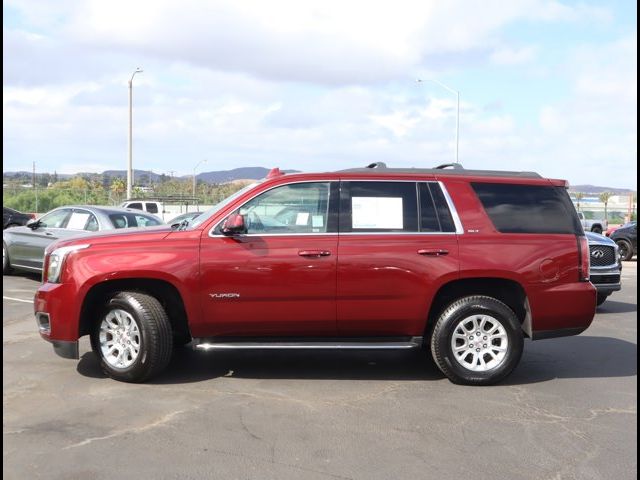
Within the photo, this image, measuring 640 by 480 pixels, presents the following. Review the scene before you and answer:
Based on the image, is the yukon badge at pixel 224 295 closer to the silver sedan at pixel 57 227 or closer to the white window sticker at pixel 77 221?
the silver sedan at pixel 57 227

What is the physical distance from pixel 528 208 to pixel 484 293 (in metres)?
0.90

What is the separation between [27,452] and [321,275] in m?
2.66

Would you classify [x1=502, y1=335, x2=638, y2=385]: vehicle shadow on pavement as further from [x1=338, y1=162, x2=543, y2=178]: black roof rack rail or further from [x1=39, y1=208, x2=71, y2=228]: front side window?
[x1=39, y1=208, x2=71, y2=228]: front side window

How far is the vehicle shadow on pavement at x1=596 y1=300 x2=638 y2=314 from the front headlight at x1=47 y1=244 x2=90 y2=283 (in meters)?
8.28

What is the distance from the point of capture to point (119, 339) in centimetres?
588

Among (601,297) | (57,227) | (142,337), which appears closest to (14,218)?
(57,227)

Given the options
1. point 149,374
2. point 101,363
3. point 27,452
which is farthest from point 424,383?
point 27,452

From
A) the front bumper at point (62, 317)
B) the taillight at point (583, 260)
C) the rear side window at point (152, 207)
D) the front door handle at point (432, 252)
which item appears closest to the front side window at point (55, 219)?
the front bumper at point (62, 317)

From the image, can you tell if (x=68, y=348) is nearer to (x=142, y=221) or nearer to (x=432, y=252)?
(x=432, y=252)

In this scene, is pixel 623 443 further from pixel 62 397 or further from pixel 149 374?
pixel 62 397

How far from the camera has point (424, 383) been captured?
6008mm

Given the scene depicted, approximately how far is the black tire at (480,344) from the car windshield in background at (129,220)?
7.31 metres

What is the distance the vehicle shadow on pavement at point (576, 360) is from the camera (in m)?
6.43

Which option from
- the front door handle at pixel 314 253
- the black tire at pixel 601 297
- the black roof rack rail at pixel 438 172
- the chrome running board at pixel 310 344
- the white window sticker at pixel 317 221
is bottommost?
the black tire at pixel 601 297
